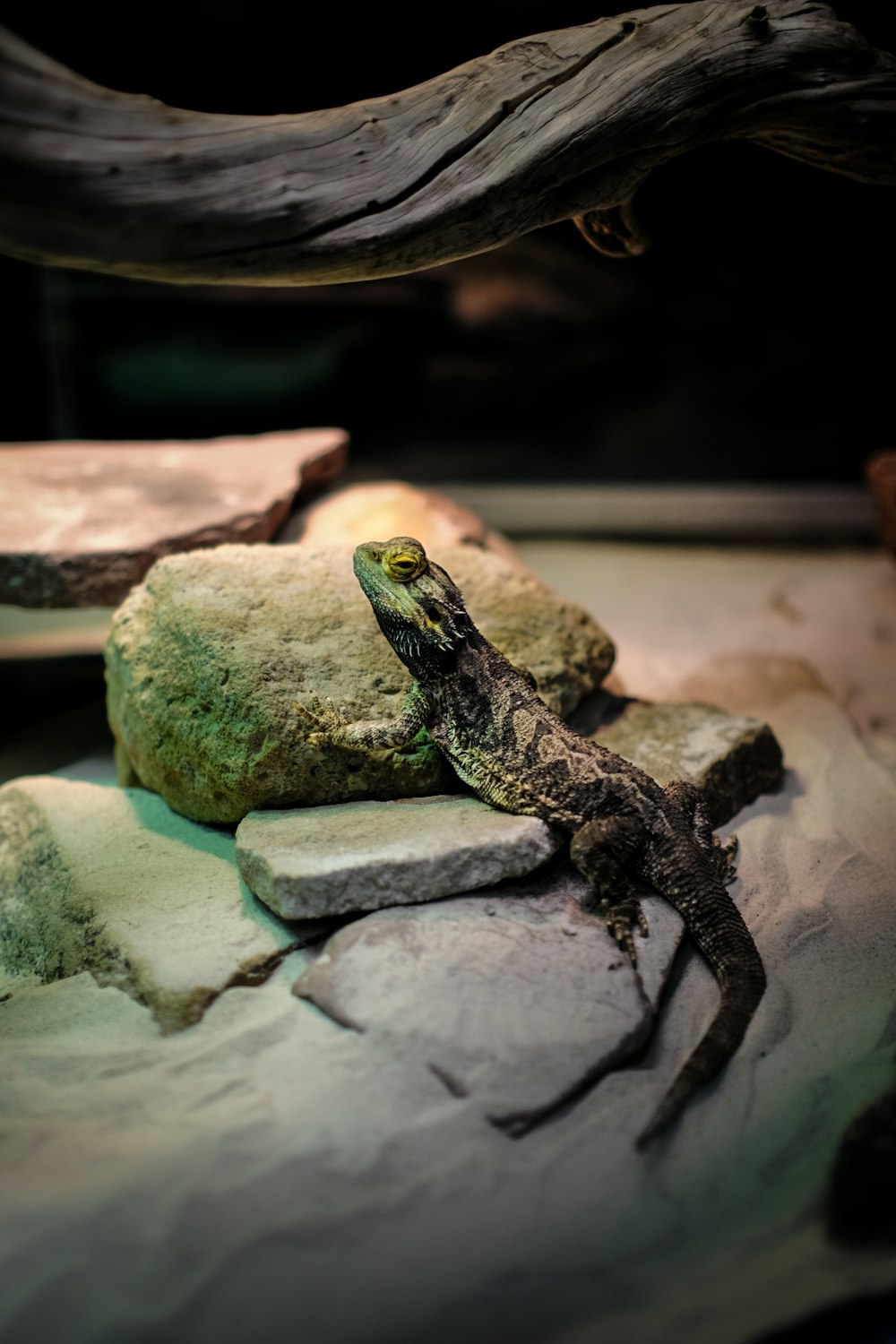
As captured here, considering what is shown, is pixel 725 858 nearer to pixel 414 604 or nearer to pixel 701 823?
pixel 701 823

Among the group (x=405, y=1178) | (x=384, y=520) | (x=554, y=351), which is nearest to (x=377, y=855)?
(x=405, y=1178)

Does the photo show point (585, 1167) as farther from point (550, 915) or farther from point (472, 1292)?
point (550, 915)

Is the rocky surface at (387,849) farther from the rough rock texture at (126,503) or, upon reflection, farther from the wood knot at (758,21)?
the wood knot at (758,21)

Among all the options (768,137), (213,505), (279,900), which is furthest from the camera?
(213,505)

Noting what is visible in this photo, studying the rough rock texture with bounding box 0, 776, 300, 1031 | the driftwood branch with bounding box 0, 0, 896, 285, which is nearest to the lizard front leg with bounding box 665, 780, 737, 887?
the rough rock texture with bounding box 0, 776, 300, 1031

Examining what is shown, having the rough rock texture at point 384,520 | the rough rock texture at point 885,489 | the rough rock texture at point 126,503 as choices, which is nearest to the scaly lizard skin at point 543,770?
the rough rock texture at point 384,520

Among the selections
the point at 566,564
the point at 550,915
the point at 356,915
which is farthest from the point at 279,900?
the point at 566,564

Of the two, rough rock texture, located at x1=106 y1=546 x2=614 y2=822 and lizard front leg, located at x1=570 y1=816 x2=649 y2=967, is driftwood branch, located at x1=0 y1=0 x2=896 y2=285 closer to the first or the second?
rough rock texture, located at x1=106 y1=546 x2=614 y2=822
